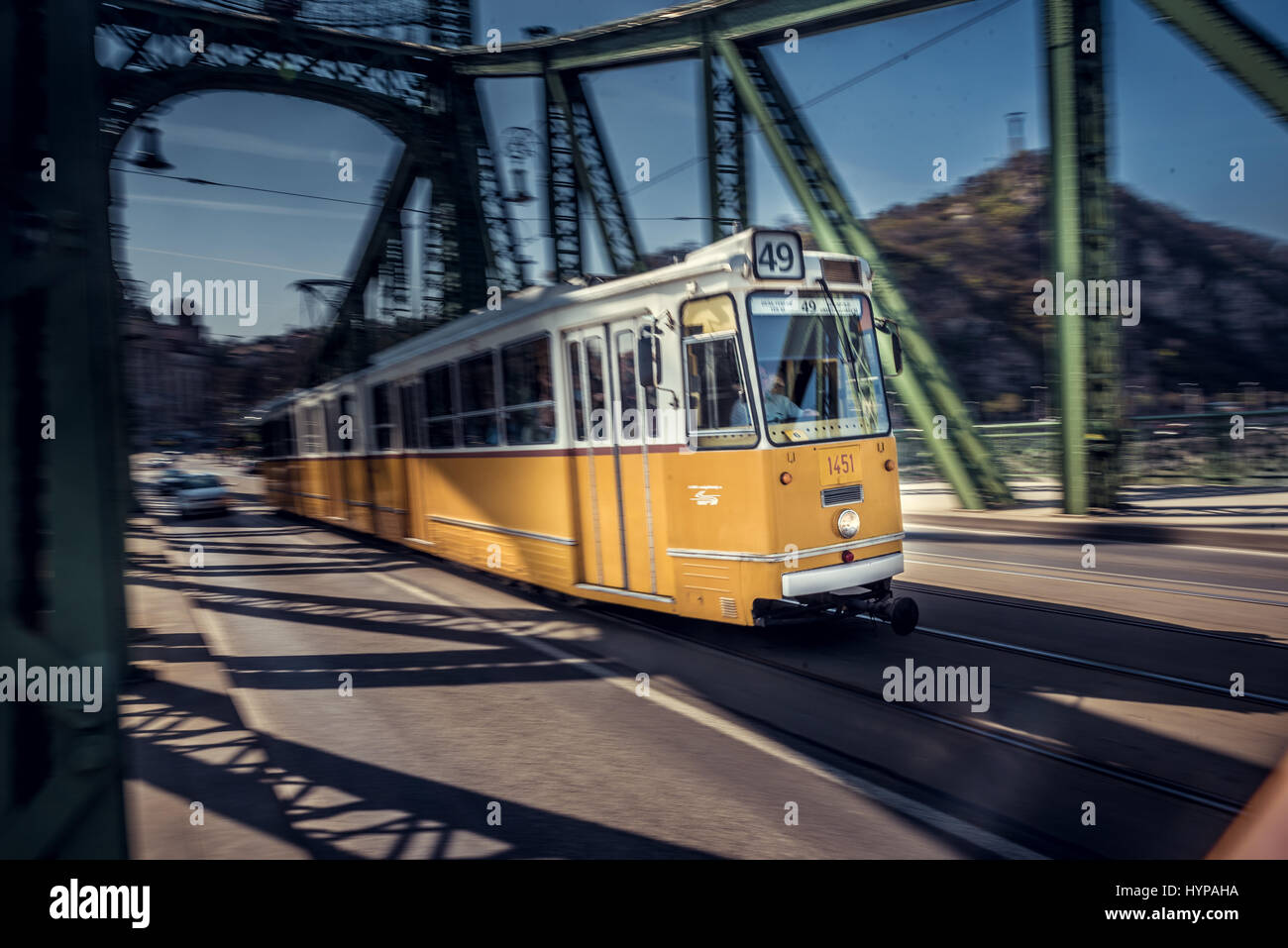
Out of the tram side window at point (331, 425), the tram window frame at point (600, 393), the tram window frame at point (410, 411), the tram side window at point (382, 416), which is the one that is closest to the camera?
the tram window frame at point (600, 393)

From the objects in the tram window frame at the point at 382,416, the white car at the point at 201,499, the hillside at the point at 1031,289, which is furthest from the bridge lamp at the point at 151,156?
the hillside at the point at 1031,289

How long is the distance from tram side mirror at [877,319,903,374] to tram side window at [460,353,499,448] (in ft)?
14.4

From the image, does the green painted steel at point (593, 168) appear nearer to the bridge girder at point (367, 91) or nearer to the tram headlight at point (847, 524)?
the bridge girder at point (367, 91)

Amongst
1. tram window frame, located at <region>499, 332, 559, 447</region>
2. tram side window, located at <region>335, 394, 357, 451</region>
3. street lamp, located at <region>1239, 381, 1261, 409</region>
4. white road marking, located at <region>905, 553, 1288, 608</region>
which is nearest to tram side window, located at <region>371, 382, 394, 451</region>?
tram side window, located at <region>335, 394, 357, 451</region>

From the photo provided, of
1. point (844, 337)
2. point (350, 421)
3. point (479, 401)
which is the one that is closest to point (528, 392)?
point (479, 401)

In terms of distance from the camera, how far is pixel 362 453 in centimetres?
1555

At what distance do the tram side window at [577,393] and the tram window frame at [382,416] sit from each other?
5885 mm

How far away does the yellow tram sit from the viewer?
267 inches

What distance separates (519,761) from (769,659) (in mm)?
2515

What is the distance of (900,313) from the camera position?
1588 cm

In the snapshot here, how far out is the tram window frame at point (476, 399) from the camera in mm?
9930

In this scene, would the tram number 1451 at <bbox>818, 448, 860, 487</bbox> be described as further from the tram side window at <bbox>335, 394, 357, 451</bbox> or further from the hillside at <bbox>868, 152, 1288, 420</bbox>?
the hillside at <bbox>868, 152, 1288, 420</bbox>
